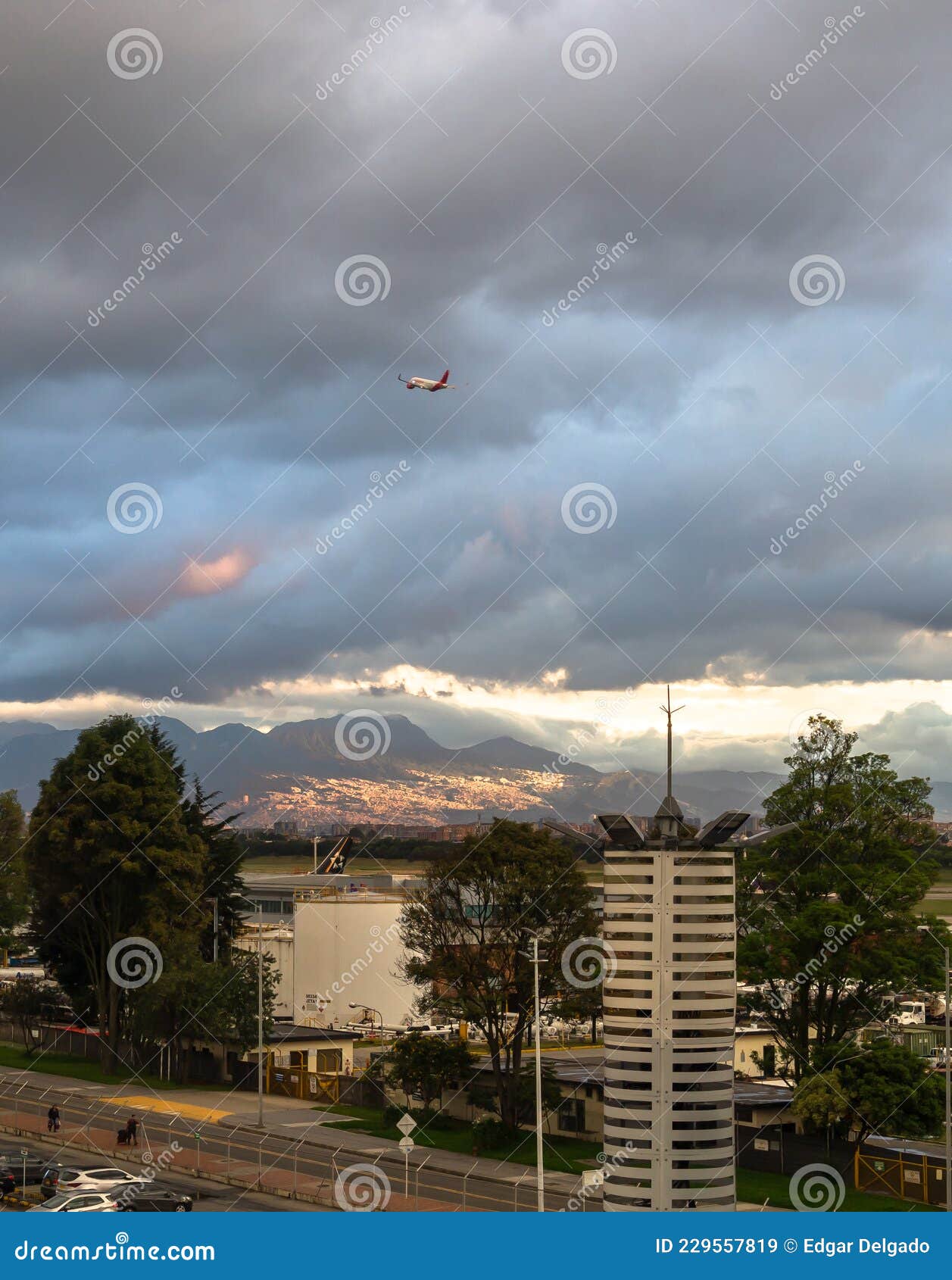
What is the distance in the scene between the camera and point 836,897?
188ft

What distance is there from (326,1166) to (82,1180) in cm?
1009

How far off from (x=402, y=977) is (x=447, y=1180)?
38.0m

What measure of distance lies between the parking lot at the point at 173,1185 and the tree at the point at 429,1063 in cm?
1103

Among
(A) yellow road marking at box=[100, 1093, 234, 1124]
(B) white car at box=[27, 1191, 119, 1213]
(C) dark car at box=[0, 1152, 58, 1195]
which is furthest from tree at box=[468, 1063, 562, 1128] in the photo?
(B) white car at box=[27, 1191, 119, 1213]

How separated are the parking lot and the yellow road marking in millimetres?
8324

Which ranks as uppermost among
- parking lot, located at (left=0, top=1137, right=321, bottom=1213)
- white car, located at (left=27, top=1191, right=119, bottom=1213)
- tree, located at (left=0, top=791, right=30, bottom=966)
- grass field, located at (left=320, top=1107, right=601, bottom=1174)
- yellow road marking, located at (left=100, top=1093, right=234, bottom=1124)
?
tree, located at (left=0, top=791, right=30, bottom=966)

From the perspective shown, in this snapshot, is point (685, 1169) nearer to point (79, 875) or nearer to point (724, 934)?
point (724, 934)

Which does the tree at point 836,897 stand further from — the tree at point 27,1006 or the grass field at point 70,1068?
the tree at point 27,1006

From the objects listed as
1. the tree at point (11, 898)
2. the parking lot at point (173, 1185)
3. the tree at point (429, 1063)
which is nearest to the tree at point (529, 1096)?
the tree at point (429, 1063)

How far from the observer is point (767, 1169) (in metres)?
51.2

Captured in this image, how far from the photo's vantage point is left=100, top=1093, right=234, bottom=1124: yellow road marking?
61.7 metres

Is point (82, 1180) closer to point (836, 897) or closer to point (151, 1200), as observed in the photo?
point (151, 1200)

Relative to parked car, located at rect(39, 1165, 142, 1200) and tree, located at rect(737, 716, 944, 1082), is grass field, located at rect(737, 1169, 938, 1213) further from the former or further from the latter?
parked car, located at rect(39, 1165, 142, 1200)

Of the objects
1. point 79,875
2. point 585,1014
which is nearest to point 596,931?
point 585,1014
